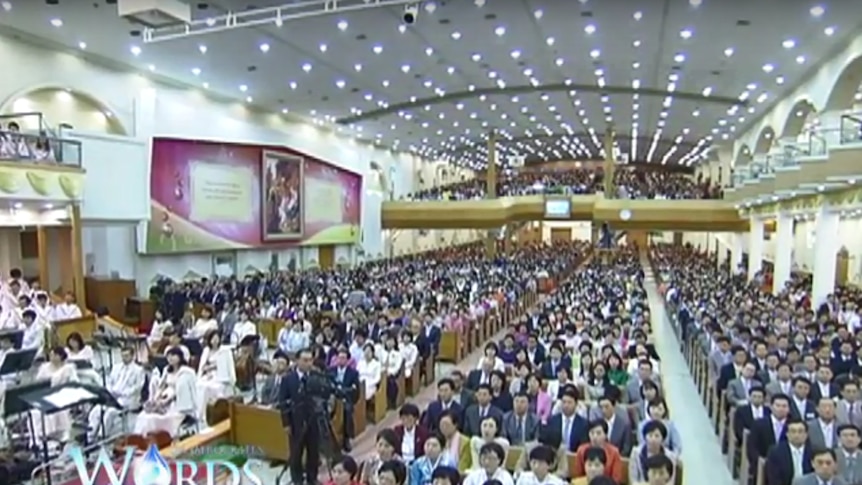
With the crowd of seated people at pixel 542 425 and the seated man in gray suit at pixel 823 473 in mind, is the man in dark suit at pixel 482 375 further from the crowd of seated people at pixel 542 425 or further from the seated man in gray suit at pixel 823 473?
the seated man in gray suit at pixel 823 473

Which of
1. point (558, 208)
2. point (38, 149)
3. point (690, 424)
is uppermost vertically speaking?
point (38, 149)

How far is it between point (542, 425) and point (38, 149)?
489 inches

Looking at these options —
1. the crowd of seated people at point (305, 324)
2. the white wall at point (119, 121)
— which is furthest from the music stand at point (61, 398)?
the white wall at point (119, 121)

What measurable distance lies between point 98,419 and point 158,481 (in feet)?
14.4

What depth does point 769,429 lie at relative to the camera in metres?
6.50

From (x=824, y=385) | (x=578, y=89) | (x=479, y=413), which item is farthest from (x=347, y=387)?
(x=578, y=89)

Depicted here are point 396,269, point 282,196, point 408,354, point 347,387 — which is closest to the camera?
point 347,387

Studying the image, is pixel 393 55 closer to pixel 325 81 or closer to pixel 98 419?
pixel 325 81

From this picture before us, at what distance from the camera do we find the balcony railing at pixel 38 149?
44.1 ft

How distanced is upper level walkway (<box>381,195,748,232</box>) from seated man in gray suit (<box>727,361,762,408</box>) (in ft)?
72.4

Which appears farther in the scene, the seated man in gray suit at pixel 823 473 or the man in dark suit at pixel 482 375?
the man in dark suit at pixel 482 375

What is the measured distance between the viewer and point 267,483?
25.0 feet

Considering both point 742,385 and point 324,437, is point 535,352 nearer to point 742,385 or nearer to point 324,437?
point 742,385

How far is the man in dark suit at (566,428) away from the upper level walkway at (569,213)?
24.5 meters
